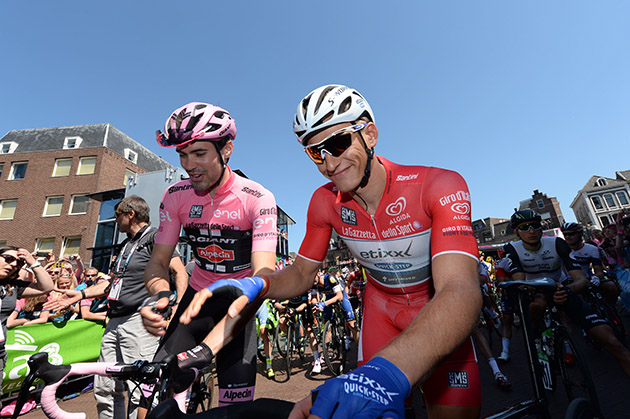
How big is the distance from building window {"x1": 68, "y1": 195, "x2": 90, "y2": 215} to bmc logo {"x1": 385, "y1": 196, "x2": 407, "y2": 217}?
1282 inches

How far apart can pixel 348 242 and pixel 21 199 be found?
3769 cm

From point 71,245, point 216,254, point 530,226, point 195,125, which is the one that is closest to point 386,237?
point 216,254

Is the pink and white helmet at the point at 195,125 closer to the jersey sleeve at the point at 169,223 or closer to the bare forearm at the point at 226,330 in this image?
the jersey sleeve at the point at 169,223

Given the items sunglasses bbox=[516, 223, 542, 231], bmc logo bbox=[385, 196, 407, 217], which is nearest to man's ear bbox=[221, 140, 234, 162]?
bmc logo bbox=[385, 196, 407, 217]

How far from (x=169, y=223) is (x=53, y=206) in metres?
33.9

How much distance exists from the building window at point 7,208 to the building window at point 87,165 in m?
6.56

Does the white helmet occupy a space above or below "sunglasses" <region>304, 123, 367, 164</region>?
above

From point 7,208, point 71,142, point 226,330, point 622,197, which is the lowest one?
point 226,330

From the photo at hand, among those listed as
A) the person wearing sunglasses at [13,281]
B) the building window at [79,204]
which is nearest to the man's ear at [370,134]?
the person wearing sunglasses at [13,281]

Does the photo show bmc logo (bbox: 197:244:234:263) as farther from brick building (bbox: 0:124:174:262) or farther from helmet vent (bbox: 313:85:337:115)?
brick building (bbox: 0:124:174:262)

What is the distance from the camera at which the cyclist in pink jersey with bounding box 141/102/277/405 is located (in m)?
2.40

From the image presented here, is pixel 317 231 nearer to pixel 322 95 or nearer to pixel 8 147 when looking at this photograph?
pixel 322 95

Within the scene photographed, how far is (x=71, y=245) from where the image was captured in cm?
2673

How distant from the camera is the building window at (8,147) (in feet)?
99.5
